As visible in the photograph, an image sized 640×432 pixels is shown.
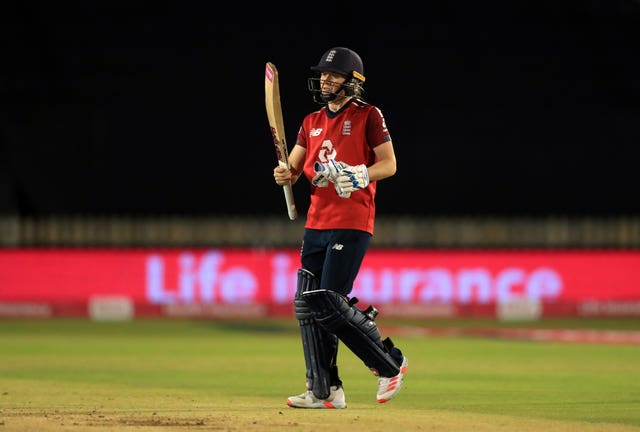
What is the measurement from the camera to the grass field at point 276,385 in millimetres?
4867

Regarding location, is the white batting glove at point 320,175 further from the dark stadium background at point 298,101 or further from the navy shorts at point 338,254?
the dark stadium background at point 298,101

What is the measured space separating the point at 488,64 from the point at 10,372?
10940mm

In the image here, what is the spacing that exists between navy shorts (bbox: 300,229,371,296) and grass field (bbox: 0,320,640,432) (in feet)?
1.97

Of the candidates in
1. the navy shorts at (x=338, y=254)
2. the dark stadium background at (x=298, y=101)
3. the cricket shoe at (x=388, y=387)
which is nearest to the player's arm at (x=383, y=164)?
the navy shorts at (x=338, y=254)

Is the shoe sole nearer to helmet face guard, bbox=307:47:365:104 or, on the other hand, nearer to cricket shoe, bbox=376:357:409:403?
cricket shoe, bbox=376:357:409:403

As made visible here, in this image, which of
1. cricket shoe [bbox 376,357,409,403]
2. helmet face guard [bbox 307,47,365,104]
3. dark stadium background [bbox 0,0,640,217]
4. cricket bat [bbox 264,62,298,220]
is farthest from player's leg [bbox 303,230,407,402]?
dark stadium background [bbox 0,0,640,217]

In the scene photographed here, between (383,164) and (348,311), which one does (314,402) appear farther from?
(383,164)

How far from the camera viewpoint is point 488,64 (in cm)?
1684

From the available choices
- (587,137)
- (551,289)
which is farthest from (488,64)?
(551,289)

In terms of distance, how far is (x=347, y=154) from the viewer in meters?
5.43

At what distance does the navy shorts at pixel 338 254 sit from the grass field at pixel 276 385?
0.60m

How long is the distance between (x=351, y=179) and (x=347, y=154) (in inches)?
11.6

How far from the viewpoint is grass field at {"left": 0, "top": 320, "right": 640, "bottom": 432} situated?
16.0ft

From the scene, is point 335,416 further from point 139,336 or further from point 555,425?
point 139,336
